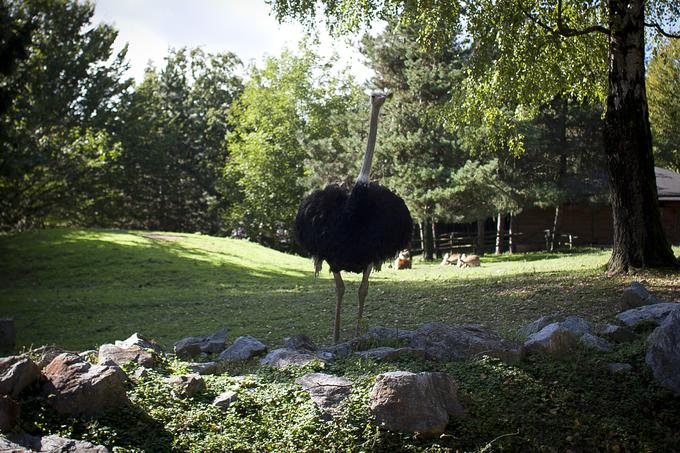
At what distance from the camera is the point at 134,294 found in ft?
52.7

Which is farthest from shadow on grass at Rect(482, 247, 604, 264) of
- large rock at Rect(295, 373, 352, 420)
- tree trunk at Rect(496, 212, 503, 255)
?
large rock at Rect(295, 373, 352, 420)

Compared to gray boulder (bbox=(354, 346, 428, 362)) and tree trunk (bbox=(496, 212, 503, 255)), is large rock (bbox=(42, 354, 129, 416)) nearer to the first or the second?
gray boulder (bbox=(354, 346, 428, 362))

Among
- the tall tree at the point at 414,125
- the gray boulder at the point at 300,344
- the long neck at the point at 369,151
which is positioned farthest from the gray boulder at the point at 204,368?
the tall tree at the point at 414,125

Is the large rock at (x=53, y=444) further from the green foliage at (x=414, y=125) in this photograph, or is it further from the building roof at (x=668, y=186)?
the building roof at (x=668, y=186)

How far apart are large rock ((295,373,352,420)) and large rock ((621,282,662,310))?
4.83 metres

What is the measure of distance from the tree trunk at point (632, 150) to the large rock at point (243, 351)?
7.63m

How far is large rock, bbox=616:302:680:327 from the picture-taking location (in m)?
7.12

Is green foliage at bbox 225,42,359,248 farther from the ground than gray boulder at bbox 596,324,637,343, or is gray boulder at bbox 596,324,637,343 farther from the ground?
green foliage at bbox 225,42,359,248

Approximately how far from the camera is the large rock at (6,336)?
9.36m

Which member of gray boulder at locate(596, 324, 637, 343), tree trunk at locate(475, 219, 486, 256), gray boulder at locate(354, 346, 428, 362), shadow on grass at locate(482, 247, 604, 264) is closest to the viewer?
gray boulder at locate(354, 346, 428, 362)

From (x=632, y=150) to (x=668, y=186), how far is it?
78.9 ft

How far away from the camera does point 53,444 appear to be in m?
4.38

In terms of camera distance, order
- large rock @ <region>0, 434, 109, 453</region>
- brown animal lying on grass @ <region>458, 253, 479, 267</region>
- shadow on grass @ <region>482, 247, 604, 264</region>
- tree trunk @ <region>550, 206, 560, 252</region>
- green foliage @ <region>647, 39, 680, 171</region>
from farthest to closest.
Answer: green foliage @ <region>647, 39, 680, 171</region> → tree trunk @ <region>550, 206, 560, 252</region> → shadow on grass @ <region>482, 247, 604, 264</region> → brown animal lying on grass @ <region>458, 253, 479, 267</region> → large rock @ <region>0, 434, 109, 453</region>

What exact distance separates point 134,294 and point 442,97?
17.5 metres
